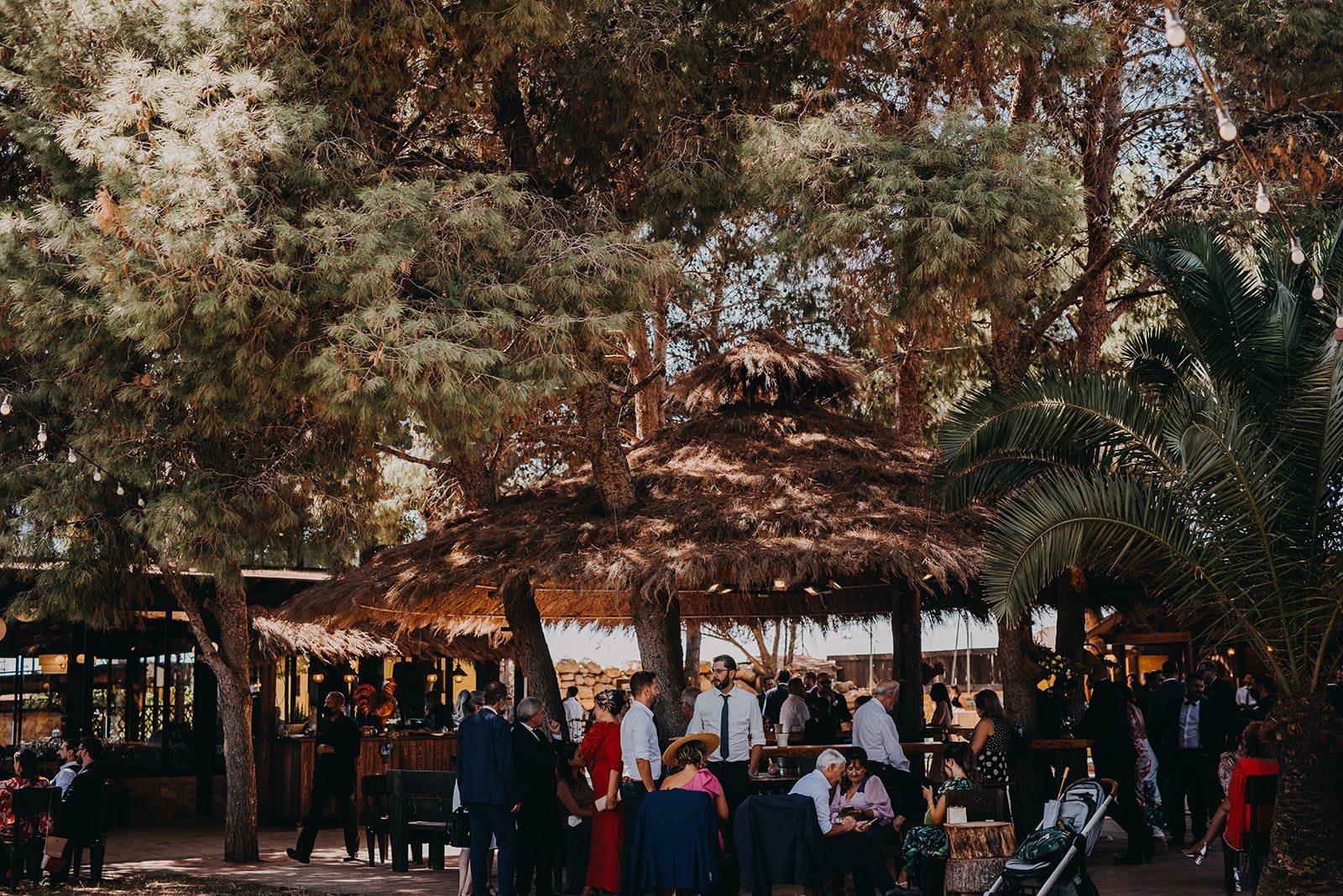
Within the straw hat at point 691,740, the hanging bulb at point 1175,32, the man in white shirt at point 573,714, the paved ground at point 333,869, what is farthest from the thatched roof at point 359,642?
the hanging bulb at point 1175,32

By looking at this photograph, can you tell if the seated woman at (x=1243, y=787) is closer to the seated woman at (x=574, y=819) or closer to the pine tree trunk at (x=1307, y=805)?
the pine tree trunk at (x=1307, y=805)

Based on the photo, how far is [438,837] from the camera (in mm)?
12414

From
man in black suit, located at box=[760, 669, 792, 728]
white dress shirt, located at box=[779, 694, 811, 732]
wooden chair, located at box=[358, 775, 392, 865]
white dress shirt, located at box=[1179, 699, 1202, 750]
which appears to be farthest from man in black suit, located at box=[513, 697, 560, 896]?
white dress shirt, located at box=[1179, 699, 1202, 750]

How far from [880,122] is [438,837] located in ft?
25.7

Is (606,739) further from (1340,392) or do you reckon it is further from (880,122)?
(880,122)

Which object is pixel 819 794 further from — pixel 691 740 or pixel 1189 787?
pixel 1189 787

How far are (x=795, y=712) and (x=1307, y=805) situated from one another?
7.42 metres

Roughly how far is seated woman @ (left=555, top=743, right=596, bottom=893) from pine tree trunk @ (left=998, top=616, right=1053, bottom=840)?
11.7 feet

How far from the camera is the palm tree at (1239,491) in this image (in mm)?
8773

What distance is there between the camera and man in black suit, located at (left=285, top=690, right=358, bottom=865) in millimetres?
13539

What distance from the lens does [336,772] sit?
13.7 metres

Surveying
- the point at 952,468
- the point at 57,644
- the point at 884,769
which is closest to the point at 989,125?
the point at 952,468

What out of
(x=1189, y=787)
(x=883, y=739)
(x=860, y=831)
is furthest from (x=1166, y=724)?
(x=860, y=831)

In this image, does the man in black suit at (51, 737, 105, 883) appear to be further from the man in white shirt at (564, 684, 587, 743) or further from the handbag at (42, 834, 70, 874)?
the man in white shirt at (564, 684, 587, 743)
